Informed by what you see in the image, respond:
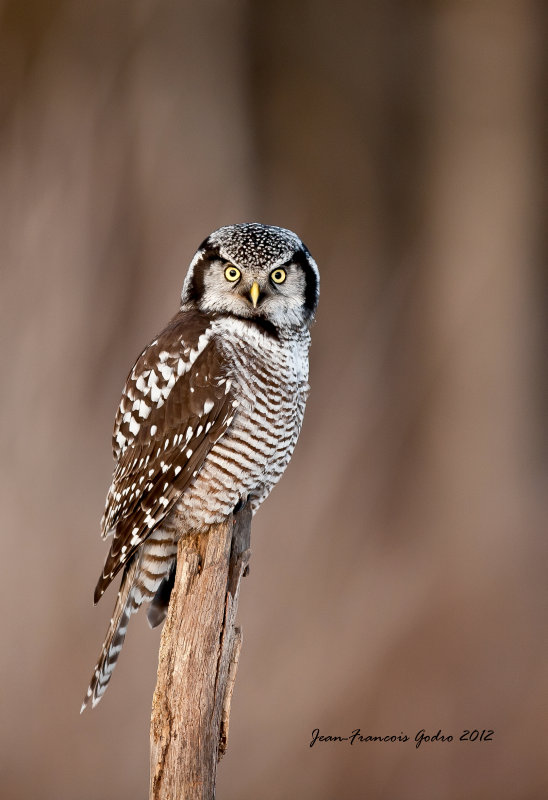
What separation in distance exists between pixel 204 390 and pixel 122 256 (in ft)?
5.94

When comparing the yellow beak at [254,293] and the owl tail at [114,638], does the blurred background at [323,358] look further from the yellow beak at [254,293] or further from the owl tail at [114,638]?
the yellow beak at [254,293]

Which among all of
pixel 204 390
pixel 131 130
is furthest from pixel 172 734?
pixel 131 130

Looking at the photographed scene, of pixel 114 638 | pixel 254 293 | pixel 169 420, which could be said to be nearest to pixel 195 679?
pixel 114 638

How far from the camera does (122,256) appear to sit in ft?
11.1

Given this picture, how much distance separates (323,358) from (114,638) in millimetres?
2017

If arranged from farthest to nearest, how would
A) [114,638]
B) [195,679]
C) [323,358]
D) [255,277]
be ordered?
[323,358]
[114,638]
[255,277]
[195,679]

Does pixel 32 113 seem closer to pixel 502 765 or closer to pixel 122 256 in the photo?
pixel 122 256

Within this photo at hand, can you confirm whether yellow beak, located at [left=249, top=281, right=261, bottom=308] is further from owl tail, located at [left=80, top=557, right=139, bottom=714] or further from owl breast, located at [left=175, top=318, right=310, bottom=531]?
owl tail, located at [left=80, top=557, right=139, bottom=714]

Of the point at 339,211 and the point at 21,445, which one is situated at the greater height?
the point at 339,211

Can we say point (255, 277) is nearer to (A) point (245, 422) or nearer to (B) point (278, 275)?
(B) point (278, 275)

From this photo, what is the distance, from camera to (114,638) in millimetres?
1880

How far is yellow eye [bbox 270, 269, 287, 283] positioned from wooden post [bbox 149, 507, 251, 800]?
611 millimetres

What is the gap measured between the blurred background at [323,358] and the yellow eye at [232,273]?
5.48 feet

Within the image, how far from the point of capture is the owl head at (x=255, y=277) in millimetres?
1717
